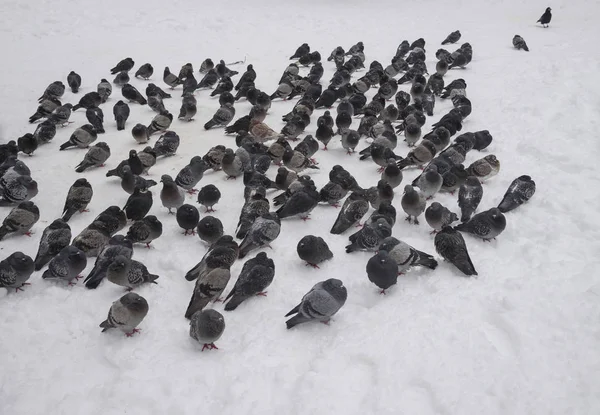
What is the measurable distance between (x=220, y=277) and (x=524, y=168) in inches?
215

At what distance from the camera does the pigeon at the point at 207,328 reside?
15.8 ft

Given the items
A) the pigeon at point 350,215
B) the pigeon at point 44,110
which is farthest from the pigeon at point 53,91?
the pigeon at point 350,215

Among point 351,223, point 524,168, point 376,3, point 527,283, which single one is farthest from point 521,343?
point 376,3

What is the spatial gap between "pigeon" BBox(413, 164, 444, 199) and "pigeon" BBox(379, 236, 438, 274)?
1.70 m

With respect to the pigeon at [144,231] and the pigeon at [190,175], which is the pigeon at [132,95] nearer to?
the pigeon at [190,175]

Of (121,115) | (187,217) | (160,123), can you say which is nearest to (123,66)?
(121,115)

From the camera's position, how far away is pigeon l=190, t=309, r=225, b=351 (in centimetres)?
482

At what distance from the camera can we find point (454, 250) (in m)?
5.89

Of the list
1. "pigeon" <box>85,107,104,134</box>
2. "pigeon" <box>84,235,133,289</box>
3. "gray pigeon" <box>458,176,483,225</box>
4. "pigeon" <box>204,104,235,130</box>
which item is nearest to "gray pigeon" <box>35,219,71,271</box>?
"pigeon" <box>84,235,133,289</box>

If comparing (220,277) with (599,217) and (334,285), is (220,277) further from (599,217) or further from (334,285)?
(599,217)

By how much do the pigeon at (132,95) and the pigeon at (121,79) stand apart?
1153 millimetres

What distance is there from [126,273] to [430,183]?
443 cm

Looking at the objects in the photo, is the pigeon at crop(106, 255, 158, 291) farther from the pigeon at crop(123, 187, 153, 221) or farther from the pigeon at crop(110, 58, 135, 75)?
the pigeon at crop(110, 58, 135, 75)

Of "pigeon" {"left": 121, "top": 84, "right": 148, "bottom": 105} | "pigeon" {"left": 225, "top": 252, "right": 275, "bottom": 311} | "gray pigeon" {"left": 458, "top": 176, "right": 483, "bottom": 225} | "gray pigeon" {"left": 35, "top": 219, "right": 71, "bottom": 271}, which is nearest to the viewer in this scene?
"pigeon" {"left": 225, "top": 252, "right": 275, "bottom": 311}
